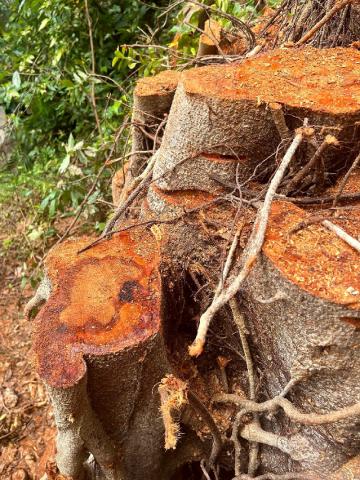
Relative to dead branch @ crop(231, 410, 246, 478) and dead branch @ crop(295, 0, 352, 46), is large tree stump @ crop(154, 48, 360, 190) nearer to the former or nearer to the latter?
dead branch @ crop(295, 0, 352, 46)

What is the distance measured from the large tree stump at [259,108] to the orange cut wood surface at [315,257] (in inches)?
9.7

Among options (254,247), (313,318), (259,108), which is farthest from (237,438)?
(259,108)

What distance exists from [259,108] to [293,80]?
19 centimetres

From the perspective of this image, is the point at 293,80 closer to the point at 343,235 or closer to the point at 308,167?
the point at 308,167

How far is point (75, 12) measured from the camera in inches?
147

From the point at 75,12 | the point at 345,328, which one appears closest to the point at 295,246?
the point at 345,328

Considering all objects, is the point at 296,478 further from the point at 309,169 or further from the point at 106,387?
the point at 309,169

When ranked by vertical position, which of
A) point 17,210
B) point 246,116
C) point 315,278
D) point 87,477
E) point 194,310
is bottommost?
point 17,210

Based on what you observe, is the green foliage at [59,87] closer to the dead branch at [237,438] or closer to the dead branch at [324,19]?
the dead branch at [324,19]

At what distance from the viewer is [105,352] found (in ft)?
3.83

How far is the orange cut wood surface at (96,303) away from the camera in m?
1.17

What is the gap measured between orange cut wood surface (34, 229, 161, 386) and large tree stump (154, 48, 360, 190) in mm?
256

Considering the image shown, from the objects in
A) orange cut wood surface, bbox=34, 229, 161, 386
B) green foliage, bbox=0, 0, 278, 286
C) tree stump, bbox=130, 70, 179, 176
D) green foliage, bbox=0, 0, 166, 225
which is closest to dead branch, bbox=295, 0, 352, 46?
tree stump, bbox=130, 70, 179, 176

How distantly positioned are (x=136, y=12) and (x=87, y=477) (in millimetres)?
3653
